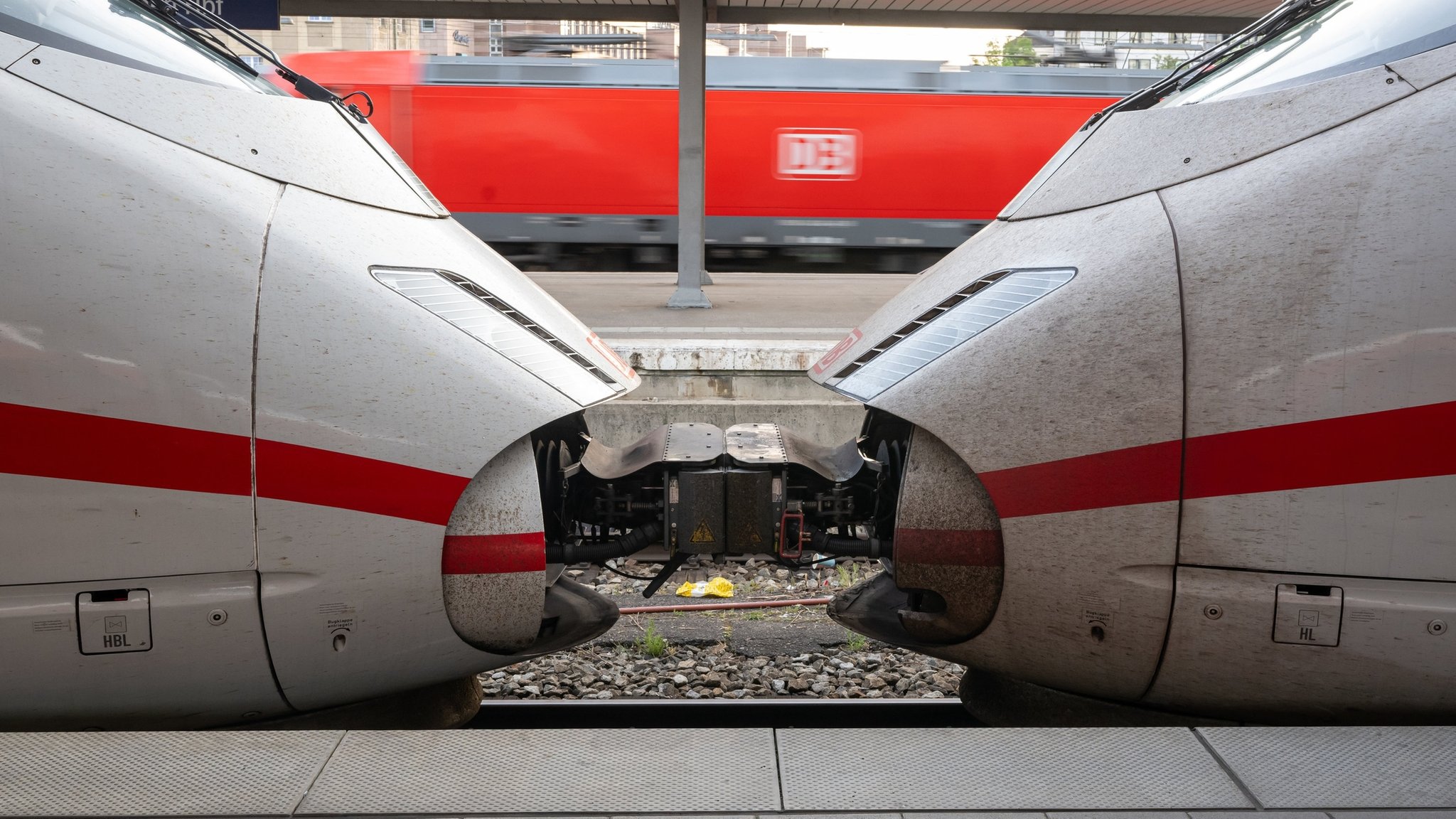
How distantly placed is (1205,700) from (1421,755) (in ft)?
1.68

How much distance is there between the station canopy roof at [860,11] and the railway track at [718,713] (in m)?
8.26

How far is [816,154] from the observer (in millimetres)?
16953

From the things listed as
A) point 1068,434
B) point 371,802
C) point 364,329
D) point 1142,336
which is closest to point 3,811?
point 371,802

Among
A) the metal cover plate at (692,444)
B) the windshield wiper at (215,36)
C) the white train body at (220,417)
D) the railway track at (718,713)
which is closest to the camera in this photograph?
the white train body at (220,417)

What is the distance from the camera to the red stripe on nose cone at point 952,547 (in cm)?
300

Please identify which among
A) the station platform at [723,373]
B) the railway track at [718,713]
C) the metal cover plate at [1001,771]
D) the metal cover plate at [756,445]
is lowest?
the railway track at [718,713]

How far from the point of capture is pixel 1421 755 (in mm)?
2520

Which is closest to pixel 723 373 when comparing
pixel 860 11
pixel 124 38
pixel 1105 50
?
pixel 860 11

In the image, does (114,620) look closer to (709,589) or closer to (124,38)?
(124,38)

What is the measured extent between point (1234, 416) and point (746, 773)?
1.42 metres

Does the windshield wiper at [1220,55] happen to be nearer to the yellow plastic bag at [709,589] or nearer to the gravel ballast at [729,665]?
the gravel ballast at [729,665]

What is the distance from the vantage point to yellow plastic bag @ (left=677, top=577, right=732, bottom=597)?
5.86 m

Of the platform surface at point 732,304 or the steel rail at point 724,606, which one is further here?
the platform surface at point 732,304

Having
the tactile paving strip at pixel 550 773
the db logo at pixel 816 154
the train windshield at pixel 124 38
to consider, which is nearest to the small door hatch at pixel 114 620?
the tactile paving strip at pixel 550 773
